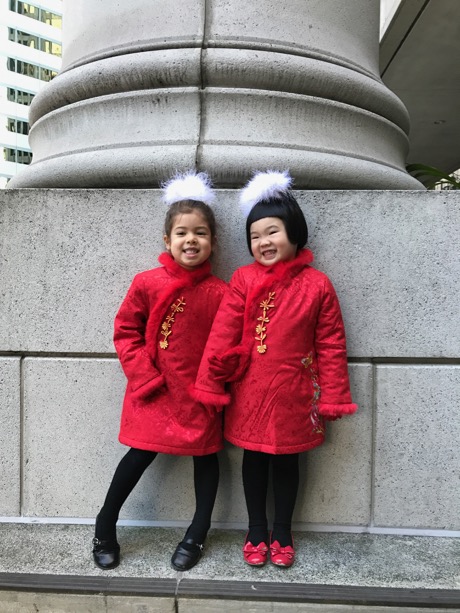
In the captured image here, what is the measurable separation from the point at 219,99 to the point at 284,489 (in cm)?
218

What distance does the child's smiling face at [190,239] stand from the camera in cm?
236

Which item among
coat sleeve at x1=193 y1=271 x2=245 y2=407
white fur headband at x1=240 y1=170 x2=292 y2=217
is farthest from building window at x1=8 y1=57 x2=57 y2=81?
coat sleeve at x1=193 y1=271 x2=245 y2=407

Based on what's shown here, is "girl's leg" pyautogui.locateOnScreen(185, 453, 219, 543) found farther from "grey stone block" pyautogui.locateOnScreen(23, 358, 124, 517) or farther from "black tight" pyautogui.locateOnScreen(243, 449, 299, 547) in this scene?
"grey stone block" pyautogui.locateOnScreen(23, 358, 124, 517)

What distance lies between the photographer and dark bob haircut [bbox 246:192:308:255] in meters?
2.36

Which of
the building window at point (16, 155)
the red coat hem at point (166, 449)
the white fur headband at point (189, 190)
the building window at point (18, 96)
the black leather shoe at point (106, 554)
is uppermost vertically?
the building window at point (18, 96)

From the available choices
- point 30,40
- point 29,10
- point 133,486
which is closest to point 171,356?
point 133,486

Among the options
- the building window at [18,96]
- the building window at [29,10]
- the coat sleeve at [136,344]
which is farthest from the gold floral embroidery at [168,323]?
the building window at [29,10]

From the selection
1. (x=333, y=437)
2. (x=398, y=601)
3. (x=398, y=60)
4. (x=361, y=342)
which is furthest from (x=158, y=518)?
(x=398, y=60)

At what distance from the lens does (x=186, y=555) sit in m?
2.30

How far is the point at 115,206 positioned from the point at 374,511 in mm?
2196

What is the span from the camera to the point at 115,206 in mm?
2619

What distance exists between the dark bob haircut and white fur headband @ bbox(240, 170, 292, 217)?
0.02 meters

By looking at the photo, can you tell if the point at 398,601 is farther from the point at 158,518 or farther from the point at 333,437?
the point at 158,518

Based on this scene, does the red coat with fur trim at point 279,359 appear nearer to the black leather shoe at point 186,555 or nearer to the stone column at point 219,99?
the black leather shoe at point 186,555
